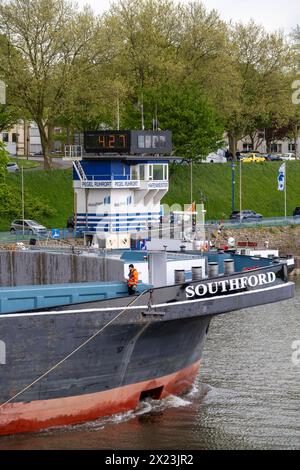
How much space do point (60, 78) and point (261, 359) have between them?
51.5 meters

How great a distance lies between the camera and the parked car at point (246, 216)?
291ft

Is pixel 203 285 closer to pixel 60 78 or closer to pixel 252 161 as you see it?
pixel 60 78

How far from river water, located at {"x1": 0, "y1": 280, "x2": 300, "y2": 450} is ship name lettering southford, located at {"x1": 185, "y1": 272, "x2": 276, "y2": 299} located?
363cm

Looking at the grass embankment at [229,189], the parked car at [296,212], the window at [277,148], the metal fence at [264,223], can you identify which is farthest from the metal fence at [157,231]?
the window at [277,148]

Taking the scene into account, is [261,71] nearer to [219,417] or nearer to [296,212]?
[296,212]

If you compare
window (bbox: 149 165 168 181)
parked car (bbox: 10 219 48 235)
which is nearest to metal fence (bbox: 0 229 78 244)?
parked car (bbox: 10 219 48 235)

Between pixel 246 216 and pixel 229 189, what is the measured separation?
11348 millimetres

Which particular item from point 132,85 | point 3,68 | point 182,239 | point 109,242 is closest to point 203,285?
point 182,239

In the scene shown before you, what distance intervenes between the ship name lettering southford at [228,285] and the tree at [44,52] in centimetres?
5539

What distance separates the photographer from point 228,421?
115 ft

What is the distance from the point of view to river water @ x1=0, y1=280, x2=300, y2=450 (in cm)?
3297

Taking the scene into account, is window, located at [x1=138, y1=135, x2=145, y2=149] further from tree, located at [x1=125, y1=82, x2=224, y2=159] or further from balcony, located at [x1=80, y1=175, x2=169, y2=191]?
tree, located at [x1=125, y1=82, x2=224, y2=159]

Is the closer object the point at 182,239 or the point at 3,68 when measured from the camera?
the point at 182,239
